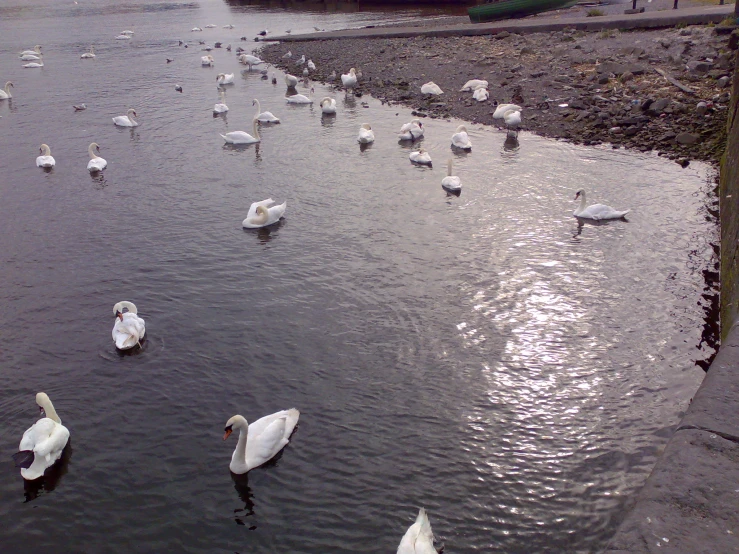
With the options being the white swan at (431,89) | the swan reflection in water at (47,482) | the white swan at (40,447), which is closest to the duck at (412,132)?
the white swan at (431,89)

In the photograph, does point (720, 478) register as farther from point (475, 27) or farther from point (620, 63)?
point (475, 27)

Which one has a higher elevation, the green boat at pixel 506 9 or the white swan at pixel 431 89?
the green boat at pixel 506 9

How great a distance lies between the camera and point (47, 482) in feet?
26.2

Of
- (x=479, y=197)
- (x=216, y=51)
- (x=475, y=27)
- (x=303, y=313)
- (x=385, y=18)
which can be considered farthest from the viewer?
(x=385, y=18)

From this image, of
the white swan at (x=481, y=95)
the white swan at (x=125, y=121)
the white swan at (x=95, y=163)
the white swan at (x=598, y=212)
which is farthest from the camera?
the white swan at (x=481, y=95)

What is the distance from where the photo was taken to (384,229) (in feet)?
47.8

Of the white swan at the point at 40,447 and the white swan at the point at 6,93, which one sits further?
the white swan at the point at 6,93

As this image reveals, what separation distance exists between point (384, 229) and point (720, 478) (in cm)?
971

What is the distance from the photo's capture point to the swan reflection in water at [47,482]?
25.8ft

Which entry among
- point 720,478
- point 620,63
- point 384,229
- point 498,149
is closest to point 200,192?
point 384,229

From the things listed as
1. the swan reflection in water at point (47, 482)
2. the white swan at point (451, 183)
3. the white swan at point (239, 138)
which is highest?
the white swan at point (239, 138)

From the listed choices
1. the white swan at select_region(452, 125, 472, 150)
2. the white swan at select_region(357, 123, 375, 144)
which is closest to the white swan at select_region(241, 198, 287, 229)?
the white swan at select_region(357, 123, 375, 144)

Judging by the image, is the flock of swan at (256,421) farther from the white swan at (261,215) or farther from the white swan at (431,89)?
the white swan at (431,89)

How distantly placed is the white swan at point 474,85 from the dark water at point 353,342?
6.27 meters
